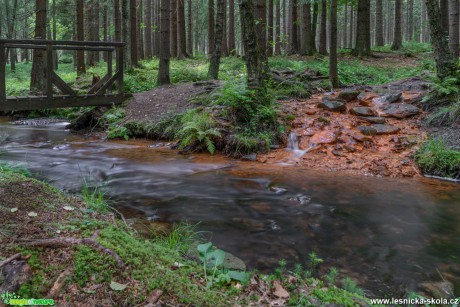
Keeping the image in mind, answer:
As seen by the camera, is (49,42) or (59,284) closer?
(59,284)

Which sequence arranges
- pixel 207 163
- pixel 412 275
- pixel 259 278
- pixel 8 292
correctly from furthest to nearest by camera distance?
pixel 207 163
pixel 412 275
pixel 259 278
pixel 8 292

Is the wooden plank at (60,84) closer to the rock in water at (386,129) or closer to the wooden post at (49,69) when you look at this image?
the wooden post at (49,69)

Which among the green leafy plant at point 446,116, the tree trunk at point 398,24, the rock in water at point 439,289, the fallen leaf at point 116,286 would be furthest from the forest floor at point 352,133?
the tree trunk at point 398,24

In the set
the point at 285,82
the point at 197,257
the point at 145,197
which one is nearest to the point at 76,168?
the point at 145,197

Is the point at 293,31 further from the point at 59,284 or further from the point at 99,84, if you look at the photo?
the point at 59,284

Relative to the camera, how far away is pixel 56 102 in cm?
1105

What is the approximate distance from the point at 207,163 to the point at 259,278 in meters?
5.48

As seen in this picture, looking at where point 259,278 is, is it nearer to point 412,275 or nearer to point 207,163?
point 412,275

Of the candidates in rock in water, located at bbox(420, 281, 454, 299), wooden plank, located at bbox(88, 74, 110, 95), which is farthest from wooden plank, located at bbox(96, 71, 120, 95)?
rock in water, located at bbox(420, 281, 454, 299)

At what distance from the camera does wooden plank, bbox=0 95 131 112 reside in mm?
10266

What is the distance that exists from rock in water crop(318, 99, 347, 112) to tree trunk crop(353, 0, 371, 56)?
10.7m

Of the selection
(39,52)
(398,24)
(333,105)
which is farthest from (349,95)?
(398,24)

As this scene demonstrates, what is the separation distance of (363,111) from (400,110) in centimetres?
95

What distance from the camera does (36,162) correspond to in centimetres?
835
